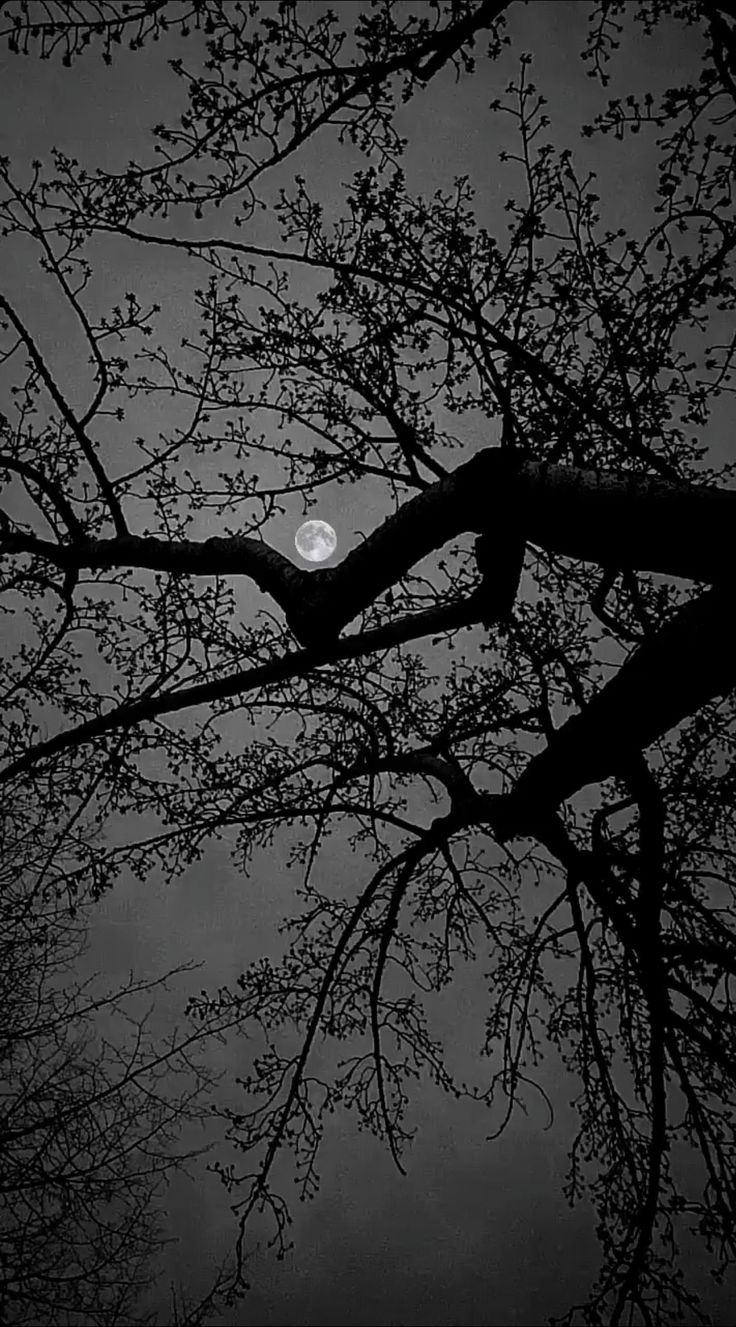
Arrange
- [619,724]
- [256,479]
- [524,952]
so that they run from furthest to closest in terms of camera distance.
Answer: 1. [524,952]
2. [256,479]
3. [619,724]

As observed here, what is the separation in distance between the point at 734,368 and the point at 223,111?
2510 mm

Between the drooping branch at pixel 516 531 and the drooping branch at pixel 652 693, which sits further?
the drooping branch at pixel 652 693

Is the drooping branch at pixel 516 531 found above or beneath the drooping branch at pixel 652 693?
above

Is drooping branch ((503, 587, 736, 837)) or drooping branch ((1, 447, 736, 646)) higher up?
drooping branch ((1, 447, 736, 646))

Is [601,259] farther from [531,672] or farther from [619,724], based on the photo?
[531,672]

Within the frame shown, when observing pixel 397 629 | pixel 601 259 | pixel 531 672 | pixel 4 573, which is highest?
pixel 4 573


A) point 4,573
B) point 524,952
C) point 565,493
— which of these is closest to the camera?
point 565,493

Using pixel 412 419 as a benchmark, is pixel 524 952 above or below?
below

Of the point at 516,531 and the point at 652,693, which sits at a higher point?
the point at 516,531

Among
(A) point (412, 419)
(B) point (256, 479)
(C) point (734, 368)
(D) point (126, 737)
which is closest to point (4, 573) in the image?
(D) point (126, 737)

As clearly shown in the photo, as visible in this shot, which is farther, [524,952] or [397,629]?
[524,952]

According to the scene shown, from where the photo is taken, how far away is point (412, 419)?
17.4 ft

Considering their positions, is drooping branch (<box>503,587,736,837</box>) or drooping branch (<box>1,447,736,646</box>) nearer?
drooping branch (<box>1,447,736,646</box>)

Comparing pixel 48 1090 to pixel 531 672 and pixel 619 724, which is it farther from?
pixel 619 724
